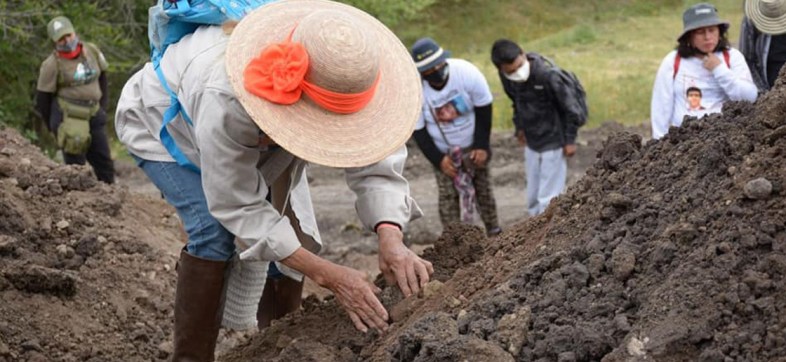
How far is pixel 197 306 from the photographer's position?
14.9ft

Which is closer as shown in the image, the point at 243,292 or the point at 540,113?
the point at 243,292

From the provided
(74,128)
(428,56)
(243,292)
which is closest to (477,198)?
(428,56)

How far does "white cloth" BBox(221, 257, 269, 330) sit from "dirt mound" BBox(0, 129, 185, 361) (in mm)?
820

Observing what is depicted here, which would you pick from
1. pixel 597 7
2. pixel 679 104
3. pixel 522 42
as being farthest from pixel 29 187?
pixel 597 7

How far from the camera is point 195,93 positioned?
13.0ft

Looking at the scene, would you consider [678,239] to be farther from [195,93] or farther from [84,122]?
[84,122]

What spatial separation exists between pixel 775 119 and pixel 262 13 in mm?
1645

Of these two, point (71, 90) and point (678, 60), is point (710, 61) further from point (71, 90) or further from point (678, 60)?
point (71, 90)

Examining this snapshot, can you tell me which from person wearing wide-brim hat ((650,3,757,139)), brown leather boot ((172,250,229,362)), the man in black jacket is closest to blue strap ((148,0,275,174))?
brown leather boot ((172,250,229,362))

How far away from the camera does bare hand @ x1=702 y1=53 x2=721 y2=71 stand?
7.04m

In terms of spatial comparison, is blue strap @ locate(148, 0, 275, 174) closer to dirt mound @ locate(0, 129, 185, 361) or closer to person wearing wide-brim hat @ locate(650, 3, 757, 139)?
dirt mound @ locate(0, 129, 185, 361)

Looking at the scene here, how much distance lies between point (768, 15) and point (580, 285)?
12.9 feet

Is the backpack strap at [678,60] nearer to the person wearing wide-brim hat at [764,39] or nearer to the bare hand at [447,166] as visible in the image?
the person wearing wide-brim hat at [764,39]

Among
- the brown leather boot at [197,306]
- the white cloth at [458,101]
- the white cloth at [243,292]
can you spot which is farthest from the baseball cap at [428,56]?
the brown leather boot at [197,306]
